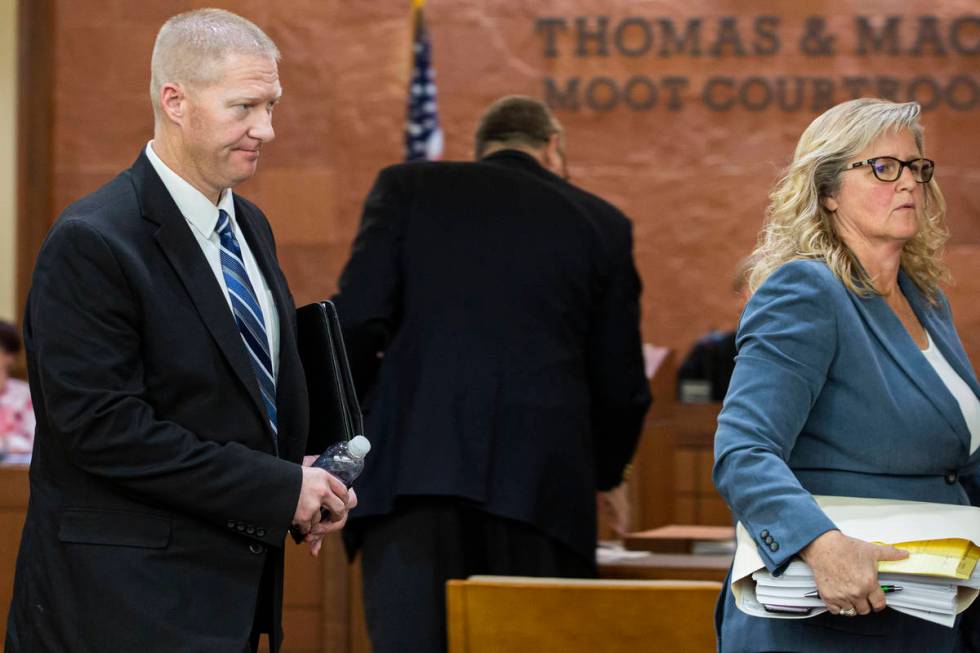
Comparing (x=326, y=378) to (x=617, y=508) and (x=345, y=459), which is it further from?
(x=617, y=508)

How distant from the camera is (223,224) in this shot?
240cm

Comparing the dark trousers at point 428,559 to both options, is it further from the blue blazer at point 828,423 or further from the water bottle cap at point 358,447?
the blue blazer at point 828,423

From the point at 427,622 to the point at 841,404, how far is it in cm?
164

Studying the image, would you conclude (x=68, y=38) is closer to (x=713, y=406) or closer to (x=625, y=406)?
(x=713, y=406)

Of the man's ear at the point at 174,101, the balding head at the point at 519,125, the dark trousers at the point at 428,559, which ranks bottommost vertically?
the dark trousers at the point at 428,559

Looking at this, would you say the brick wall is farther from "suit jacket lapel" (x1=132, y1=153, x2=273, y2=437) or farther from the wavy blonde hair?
"suit jacket lapel" (x1=132, y1=153, x2=273, y2=437)

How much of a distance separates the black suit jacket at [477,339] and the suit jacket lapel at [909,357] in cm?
144

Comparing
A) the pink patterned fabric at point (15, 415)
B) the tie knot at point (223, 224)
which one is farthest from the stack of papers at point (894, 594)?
the pink patterned fabric at point (15, 415)

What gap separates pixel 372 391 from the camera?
147 inches

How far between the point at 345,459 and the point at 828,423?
2.48 ft

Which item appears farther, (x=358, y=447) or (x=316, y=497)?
(x=358, y=447)

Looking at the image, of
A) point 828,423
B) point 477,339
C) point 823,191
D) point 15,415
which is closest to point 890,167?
point 823,191

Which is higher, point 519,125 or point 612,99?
point 612,99

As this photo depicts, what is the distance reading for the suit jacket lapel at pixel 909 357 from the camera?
2.29 meters
